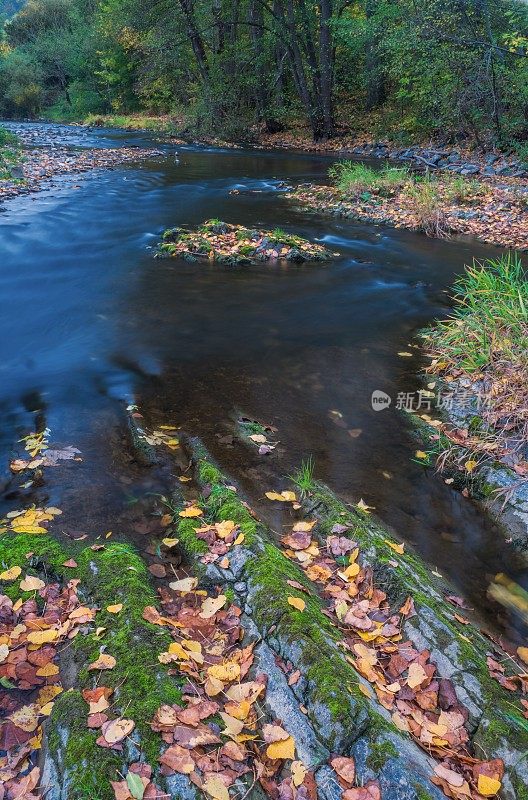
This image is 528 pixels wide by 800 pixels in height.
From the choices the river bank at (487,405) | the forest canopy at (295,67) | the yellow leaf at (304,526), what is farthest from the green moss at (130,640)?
the forest canopy at (295,67)

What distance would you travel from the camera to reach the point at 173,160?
796 inches

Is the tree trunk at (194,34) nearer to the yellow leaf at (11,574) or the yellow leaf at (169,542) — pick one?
the yellow leaf at (169,542)

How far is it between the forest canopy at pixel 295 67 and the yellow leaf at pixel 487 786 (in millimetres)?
12829

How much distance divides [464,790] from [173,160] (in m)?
21.4

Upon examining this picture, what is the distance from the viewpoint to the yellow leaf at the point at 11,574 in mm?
2941

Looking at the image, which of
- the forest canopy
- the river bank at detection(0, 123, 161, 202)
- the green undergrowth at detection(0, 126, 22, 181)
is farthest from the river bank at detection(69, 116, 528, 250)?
the green undergrowth at detection(0, 126, 22, 181)

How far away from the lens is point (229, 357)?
6.32 meters

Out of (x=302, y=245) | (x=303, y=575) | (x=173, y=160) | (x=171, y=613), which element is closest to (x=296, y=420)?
(x=303, y=575)

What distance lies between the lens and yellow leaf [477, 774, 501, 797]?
208 centimetres

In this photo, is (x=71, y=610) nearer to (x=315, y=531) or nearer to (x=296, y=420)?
(x=315, y=531)

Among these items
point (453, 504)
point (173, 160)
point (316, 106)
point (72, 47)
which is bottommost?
point (453, 504)

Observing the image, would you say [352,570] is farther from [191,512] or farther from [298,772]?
[298,772]

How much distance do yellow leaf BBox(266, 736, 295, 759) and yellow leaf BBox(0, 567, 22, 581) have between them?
1.66m

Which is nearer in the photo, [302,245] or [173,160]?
[302,245]
